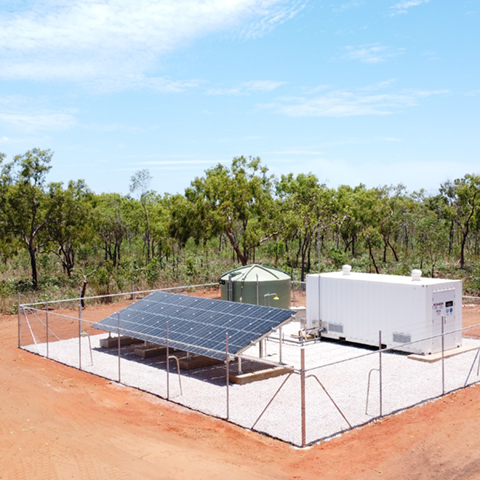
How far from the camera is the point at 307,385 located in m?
16.7

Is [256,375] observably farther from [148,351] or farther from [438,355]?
[438,355]

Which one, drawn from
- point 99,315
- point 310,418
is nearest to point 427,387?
point 310,418

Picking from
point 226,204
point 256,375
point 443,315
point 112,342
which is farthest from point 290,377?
point 226,204

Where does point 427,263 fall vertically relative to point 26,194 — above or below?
below

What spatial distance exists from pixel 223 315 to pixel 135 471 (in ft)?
28.4

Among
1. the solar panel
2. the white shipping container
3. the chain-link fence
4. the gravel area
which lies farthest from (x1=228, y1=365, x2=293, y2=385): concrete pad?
the white shipping container

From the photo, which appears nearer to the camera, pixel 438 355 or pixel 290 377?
pixel 290 377

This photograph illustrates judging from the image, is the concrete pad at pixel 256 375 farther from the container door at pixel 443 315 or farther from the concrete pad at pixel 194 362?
the container door at pixel 443 315

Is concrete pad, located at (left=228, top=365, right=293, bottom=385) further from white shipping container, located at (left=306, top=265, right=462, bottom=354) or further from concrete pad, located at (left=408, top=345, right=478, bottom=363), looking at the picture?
concrete pad, located at (left=408, top=345, right=478, bottom=363)

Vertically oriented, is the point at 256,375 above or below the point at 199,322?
below

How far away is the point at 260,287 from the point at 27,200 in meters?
18.3

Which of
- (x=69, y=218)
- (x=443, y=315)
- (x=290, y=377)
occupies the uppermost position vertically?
(x=69, y=218)

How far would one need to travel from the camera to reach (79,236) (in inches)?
1537

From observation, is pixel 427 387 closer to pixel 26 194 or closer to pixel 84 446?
pixel 84 446
